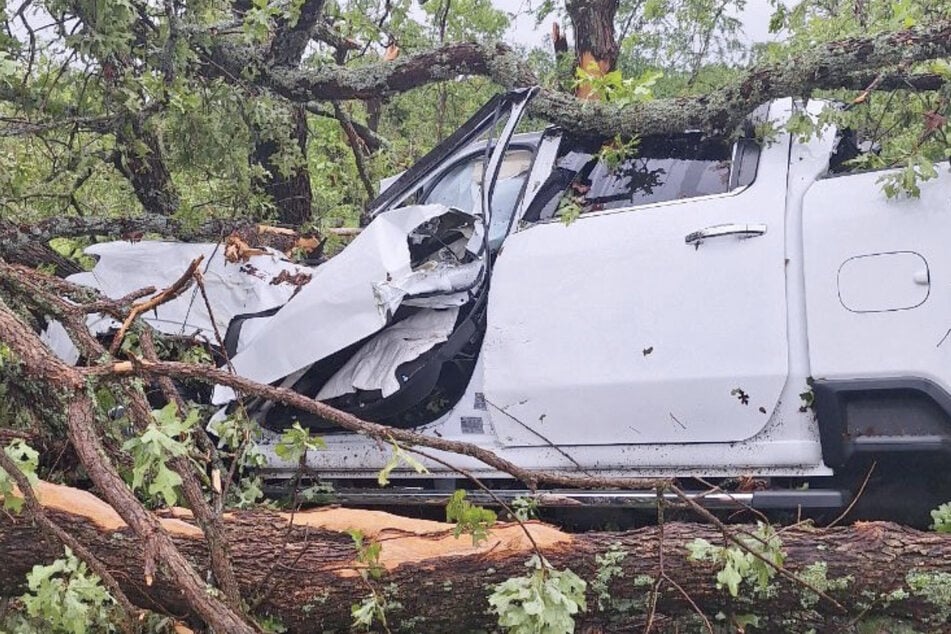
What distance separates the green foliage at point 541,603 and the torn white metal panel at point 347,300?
165 centimetres

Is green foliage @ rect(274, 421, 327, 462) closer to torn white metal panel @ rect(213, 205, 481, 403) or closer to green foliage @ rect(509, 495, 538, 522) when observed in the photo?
green foliage @ rect(509, 495, 538, 522)

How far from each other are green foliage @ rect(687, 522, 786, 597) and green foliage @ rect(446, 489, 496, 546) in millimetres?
579

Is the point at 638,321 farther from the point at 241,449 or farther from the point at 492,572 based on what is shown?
the point at 241,449

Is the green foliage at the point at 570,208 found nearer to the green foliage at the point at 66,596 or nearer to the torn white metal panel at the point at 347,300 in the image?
the torn white metal panel at the point at 347,300

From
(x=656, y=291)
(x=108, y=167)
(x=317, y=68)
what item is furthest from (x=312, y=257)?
(x=656, y=291)

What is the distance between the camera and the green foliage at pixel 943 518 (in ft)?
9.71

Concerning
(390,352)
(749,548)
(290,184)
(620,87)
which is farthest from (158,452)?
(290,184)

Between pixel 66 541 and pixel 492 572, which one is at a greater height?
pixel 66 541

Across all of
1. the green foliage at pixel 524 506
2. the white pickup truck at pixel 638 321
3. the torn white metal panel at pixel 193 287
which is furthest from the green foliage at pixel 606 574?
the torn white metal panel at pixel 193 287

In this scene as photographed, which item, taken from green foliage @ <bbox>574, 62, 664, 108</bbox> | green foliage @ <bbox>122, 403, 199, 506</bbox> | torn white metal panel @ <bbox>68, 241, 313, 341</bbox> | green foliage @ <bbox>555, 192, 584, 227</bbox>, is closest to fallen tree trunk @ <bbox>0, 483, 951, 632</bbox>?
green foliage @ <bbox>122, 403, 199, 506</bbox>

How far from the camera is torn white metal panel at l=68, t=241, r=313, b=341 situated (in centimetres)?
459

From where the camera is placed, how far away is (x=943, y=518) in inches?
117

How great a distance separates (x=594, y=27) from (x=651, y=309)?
4.92 m

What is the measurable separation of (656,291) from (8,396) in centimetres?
251
